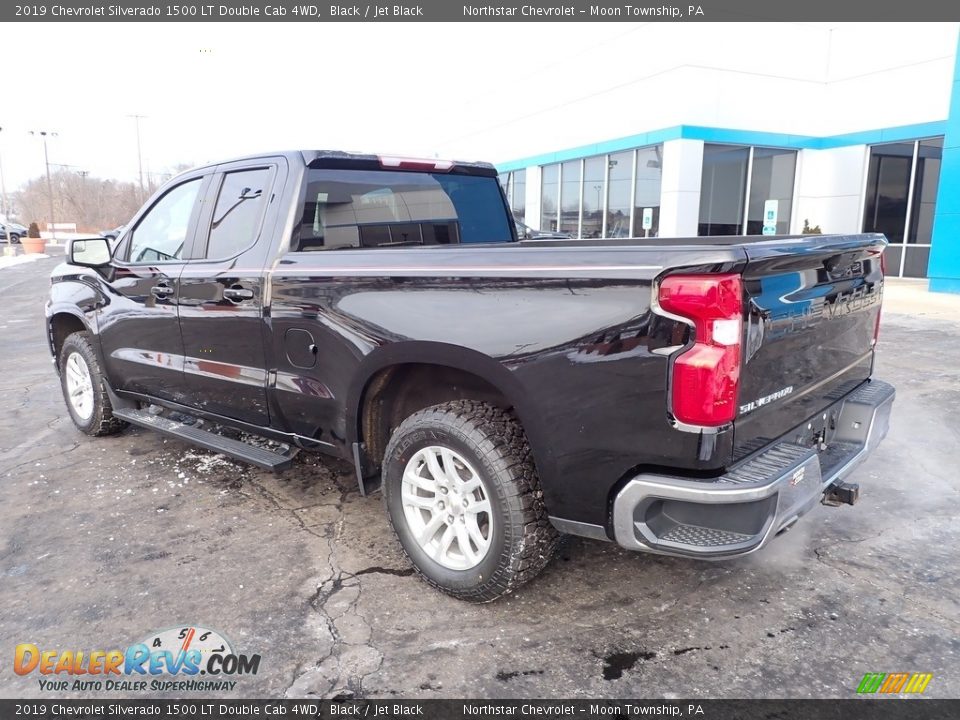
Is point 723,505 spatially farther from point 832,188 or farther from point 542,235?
point 832,188

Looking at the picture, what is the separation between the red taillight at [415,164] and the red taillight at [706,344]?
7.55ft

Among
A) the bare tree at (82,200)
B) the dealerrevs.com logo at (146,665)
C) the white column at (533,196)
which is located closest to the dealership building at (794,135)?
the white column at (533,196)

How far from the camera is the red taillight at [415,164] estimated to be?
159 inches

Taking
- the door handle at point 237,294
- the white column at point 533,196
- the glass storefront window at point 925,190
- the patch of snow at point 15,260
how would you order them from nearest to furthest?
the door handle at point 237,294
the glass storefront window at point 925,190
the white column at point 533,196
the patch of snow at point 15,260

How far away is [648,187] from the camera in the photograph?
18672mm

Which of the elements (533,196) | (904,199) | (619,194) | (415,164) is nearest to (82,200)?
(533,196)

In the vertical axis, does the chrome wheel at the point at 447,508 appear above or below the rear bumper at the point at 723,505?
below

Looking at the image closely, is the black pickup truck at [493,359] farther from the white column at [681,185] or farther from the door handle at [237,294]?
the white column at [681,185]

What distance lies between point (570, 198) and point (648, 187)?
13.9ft

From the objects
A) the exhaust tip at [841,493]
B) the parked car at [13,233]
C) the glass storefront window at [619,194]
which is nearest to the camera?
the exhaust tip at [841,493]

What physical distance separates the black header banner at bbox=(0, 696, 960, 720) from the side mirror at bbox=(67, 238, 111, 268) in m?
3.21

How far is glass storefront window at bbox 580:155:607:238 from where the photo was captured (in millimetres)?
20797

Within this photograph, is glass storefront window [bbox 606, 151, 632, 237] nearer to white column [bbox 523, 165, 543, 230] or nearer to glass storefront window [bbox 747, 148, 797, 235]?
glass storefront window [bbox 747, 148, 797, 235]

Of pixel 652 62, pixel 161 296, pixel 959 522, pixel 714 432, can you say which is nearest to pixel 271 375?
pixel 161 296
